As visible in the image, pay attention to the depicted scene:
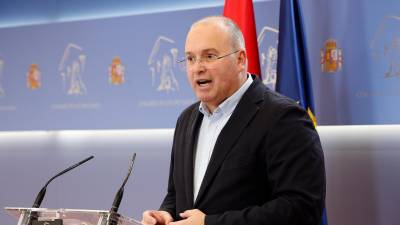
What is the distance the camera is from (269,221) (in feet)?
7.52

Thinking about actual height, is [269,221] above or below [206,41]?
below

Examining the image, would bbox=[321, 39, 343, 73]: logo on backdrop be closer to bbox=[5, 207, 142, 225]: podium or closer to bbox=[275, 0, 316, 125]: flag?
bbox=[275, 0, 316, 125]: flag

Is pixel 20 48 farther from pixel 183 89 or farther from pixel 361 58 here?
pixel 361 58

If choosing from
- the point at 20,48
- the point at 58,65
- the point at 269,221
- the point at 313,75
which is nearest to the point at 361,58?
the point at 313,75

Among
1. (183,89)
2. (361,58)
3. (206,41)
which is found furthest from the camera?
(183,89)

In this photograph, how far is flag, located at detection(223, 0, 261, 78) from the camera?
4242 mm

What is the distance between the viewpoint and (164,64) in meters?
5.21

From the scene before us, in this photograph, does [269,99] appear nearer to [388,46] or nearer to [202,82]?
[202,82]

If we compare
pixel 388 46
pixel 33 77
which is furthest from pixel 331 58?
pixel 33 77

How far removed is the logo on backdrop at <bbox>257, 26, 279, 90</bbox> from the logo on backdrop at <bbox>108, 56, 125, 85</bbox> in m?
1.37

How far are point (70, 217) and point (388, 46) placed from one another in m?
2.77

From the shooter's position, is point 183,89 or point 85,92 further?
point 85,92

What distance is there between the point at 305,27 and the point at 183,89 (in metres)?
1.20

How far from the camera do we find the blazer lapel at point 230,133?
97.3 inches
